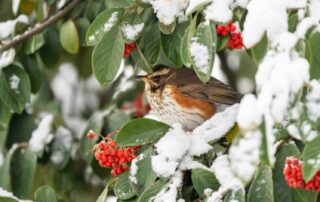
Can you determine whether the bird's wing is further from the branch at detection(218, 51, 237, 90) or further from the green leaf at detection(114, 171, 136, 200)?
the branch at detection(218, 51, 237, 90)

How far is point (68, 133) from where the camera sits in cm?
434

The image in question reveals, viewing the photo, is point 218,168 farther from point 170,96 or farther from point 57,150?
point 57,150

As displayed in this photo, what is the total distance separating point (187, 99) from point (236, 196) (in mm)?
1350

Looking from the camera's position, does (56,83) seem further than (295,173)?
Yes

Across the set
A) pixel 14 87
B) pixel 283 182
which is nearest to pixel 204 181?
pixel 283 182

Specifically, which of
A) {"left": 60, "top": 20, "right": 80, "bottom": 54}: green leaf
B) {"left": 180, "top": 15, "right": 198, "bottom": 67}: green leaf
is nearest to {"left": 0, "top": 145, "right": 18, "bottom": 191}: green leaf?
{"left": 60, "top": 20, "right": 80, "bottom": 54}: green leaf

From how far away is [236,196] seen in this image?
2.35m

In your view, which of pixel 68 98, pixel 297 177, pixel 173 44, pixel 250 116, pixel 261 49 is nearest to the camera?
pixel 250 116

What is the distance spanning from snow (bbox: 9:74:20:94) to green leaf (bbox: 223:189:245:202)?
4.83ft

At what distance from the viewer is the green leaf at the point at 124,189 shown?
2746mm

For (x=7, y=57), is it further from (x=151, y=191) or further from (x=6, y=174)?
(x=151, y=191)

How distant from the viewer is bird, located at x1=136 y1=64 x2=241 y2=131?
362 centimetres

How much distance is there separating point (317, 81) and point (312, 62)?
0.18ft

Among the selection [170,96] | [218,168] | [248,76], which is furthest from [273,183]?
[248,76]
